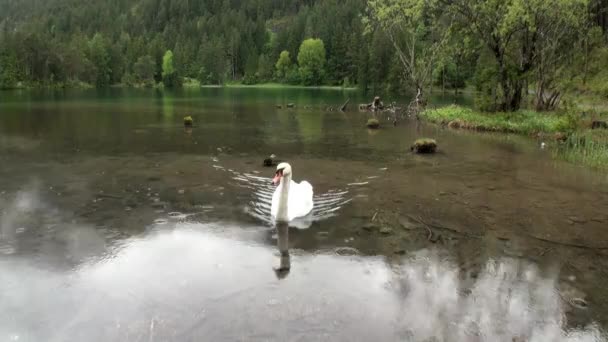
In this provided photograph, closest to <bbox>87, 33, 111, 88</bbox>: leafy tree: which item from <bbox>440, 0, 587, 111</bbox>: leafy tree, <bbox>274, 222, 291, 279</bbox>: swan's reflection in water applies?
<bbox>440, 0, 587, 111</bbox>: leafy tree

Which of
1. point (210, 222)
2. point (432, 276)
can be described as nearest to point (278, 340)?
point (432, 276)

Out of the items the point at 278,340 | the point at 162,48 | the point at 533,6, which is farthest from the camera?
A: the point at 162,48

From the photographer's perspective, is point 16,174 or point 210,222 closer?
point 210,222

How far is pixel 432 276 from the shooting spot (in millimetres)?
9352

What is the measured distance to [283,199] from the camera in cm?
1192

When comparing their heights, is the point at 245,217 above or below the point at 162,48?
below

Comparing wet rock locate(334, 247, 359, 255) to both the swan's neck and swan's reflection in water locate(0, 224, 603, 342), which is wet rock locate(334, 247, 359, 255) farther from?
the swan's neck

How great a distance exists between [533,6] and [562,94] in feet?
32.1

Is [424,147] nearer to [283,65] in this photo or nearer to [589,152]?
[589,152]

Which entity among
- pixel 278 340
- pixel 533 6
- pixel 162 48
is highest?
pixel 162 48

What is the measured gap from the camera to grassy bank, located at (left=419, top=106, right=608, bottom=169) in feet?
71.3

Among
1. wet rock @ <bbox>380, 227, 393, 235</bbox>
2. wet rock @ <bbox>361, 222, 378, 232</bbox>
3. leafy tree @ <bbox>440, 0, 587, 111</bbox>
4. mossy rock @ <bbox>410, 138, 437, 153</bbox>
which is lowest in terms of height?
wet rock @ <bbox>380, 227, 393, 235</bbox>

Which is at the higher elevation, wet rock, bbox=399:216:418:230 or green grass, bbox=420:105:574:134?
green grass, bbox=420:105:574:134

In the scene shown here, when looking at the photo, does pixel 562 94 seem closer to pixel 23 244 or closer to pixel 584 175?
pixel 584 175
